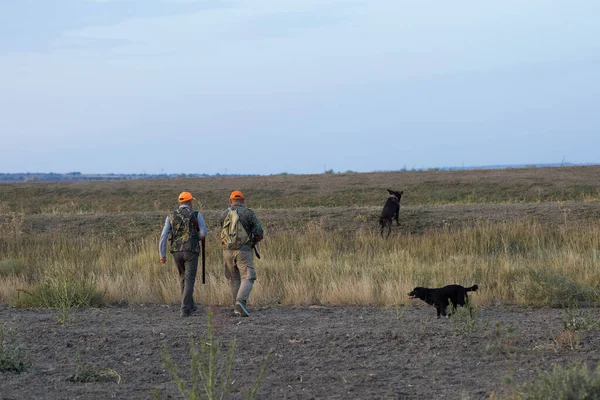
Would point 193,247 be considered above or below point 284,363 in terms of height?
above

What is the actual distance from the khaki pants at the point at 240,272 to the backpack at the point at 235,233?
112 mm

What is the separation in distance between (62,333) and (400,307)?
4472 millimetres

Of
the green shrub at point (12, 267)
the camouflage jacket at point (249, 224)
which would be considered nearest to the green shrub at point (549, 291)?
the camouflage jacket at point (249, 224)

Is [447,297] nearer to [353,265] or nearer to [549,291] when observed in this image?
[549,291]

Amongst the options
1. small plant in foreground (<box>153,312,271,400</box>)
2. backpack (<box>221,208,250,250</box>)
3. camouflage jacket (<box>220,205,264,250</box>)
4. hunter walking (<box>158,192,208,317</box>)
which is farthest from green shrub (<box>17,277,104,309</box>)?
small plant in foreground (<box>153,312,271,400</box>)

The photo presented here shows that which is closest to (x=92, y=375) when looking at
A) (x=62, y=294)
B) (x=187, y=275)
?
(x=187, y=275)

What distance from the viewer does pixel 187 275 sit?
1144cm

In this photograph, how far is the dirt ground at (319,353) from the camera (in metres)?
7.22

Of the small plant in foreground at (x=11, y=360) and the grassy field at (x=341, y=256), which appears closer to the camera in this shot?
the small plant in foreground at (x=11, y=360)

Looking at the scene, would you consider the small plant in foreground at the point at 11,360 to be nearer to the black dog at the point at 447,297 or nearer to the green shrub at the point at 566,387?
the green shrub at the point at 566,387

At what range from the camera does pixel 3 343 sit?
27.7 ft

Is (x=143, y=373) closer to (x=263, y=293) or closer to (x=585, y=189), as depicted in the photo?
(x=263, y=293)

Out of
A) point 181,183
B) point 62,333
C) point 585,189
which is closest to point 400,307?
point 62,333

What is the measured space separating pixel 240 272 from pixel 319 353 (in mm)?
3270
